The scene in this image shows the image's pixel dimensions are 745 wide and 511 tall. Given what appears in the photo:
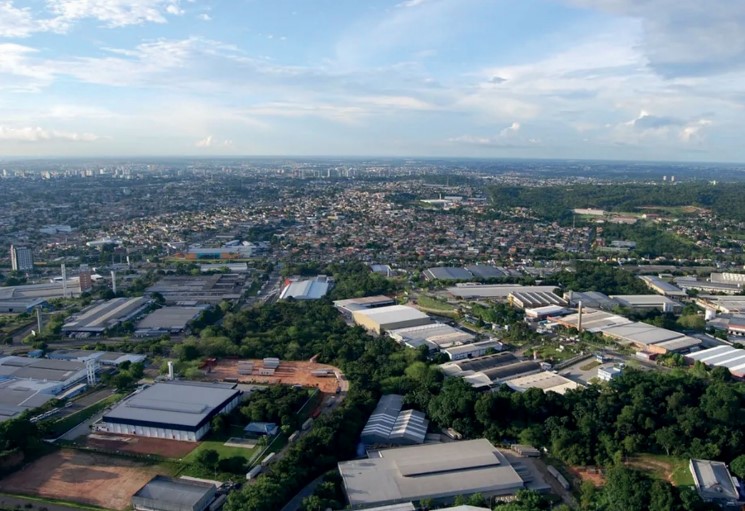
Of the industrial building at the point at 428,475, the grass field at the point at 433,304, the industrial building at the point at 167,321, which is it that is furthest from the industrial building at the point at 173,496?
the grass field at the point at 433,304

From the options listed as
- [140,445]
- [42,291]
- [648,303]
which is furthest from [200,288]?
[648,303]

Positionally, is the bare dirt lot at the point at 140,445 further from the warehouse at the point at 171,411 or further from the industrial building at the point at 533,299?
the industrial building at the point at 533,299

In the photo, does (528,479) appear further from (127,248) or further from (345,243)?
(127,248)

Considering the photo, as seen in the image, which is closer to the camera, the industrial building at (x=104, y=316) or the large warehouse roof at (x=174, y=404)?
the large warehouse roof at (x=174, y=404)

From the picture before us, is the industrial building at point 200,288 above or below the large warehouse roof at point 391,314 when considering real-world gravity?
below

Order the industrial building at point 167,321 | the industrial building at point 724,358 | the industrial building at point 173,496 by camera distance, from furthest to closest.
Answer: the industrial building at point 167,321 → the industrial building at point 724,358 → the industrial building at point 173,496

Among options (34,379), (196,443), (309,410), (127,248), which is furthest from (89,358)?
(127,248)
